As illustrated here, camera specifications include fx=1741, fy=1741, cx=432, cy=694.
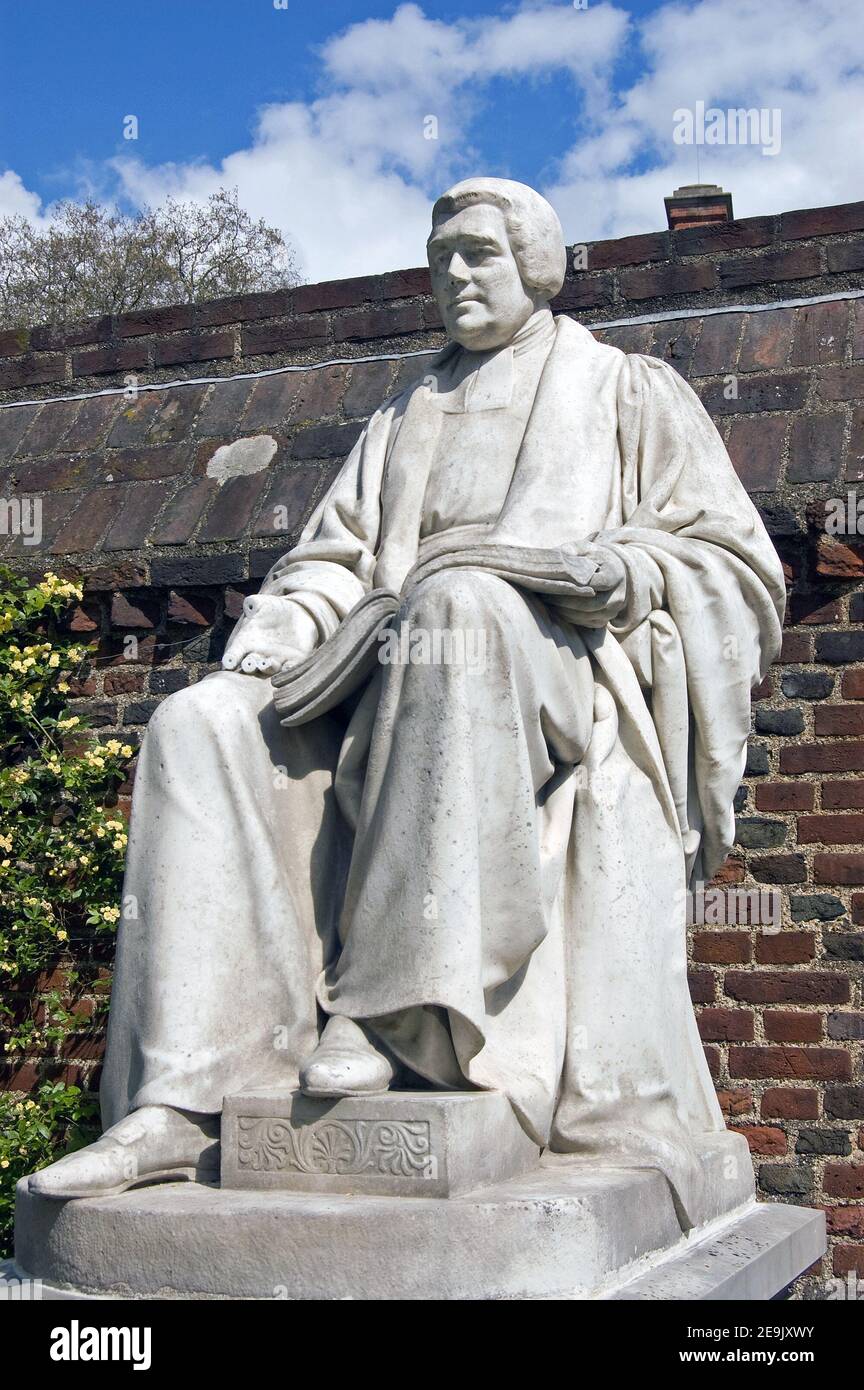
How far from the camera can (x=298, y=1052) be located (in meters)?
3.33

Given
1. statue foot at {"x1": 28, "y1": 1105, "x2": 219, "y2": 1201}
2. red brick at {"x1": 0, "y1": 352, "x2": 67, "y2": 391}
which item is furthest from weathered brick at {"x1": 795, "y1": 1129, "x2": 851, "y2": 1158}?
red brick at {"x1": 0, "y1": 352, "x2": 67, "y2": 391}

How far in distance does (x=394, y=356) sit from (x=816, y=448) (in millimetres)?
1842

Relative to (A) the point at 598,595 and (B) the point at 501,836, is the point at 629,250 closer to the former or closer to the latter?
(A) the point at 598,595

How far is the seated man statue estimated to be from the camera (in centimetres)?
312

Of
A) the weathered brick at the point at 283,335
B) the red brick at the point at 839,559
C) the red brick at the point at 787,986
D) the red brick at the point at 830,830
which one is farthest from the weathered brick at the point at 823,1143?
the weathered brick at the point at 283,335

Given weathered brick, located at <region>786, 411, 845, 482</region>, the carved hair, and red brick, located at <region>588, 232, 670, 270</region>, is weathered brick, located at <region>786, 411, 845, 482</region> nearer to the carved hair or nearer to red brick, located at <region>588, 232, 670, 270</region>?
red brick, located at <region>588, 232, 670, 270</region>

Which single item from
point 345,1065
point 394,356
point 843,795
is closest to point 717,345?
point 394,356

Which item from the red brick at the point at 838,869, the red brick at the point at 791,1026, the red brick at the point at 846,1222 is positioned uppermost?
the red brick at the point at 838,869

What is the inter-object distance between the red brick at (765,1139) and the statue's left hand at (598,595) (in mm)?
2503

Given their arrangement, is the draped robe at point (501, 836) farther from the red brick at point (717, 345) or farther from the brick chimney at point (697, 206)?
the brick chimney at point (697, 206)

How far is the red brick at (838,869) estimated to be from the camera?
5426 mm

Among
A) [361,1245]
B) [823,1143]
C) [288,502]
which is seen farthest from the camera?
[288,502]

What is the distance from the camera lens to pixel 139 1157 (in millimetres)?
3053

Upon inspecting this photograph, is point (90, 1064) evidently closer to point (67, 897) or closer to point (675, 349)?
point (67, 897)
